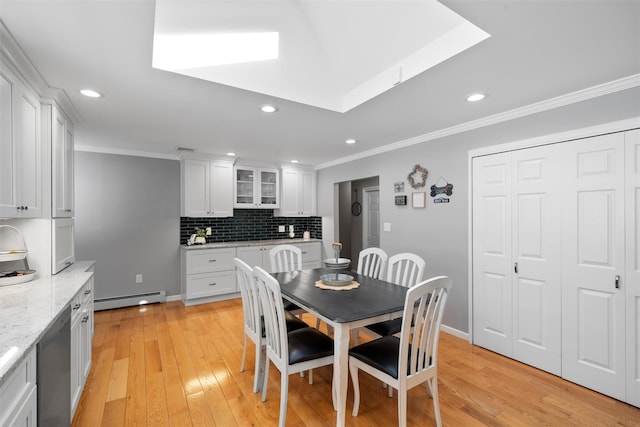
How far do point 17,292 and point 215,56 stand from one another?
6.59ft

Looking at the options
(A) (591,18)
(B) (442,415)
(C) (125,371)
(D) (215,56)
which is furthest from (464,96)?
(C) (125,371)

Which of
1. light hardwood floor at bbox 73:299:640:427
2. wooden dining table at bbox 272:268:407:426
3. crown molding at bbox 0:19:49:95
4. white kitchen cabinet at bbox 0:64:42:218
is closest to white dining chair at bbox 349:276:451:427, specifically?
wooden dining table at bbox 272:268:407:426

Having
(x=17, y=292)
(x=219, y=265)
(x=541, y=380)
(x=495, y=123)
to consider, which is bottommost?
(x=541, y=380)

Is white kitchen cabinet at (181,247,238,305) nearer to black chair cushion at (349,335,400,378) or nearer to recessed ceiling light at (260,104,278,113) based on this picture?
recessed ceiling light at (260,104,278,113)

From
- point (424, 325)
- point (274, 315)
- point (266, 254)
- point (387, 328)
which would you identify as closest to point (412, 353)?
point (424, 325)

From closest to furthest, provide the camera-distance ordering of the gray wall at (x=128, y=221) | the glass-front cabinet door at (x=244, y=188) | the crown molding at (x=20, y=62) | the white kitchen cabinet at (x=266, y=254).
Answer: the crown molding at (x=20, y=62) → the gray wall at (x=128, y=221) → the white kitchen cabinet at (x=266, y=254) → the glass-front cabinet door at (x=244, y=188)

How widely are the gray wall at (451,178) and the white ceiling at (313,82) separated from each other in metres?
0.17

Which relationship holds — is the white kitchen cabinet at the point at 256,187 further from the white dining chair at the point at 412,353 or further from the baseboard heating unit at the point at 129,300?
the white dining chair at the point at 412,353

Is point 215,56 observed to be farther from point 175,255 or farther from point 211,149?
A: point 175,255

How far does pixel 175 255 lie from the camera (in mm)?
4605

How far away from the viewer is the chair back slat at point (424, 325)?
1600 millimetres

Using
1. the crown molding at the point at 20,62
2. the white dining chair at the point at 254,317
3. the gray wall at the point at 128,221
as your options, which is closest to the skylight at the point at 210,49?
the crown molding at the point at 20,62

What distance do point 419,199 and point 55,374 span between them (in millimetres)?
3391

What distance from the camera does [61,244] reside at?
2471 millimetres
